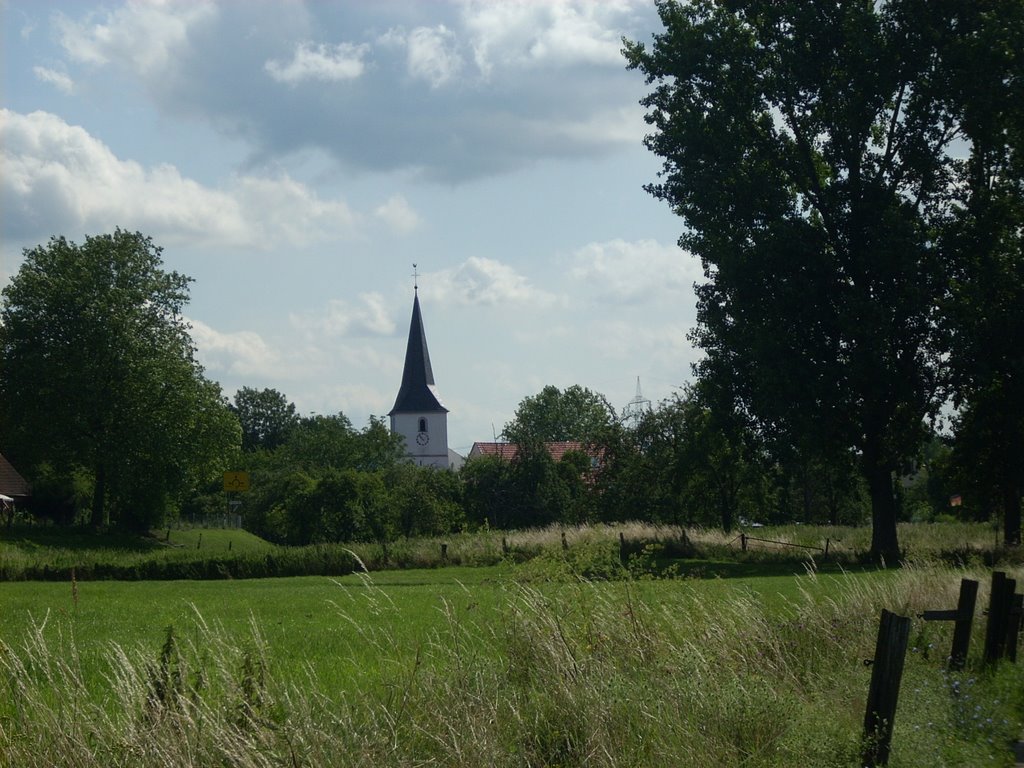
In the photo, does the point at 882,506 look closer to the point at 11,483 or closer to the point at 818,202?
the point at 818,202

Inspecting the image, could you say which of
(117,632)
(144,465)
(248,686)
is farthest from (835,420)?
(144,465)

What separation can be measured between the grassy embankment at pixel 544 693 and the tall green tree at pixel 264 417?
12731cm

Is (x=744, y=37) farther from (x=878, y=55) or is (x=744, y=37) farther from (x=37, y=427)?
(x=37, y=427)

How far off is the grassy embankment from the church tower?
368 ft

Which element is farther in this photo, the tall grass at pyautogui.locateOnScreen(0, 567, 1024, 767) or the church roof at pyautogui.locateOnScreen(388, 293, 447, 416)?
the church roof at pyautogui.locateOnScreen(388, 293, 447, 416)

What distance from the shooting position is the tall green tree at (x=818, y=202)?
105 ft

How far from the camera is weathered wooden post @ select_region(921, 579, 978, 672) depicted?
11484mm

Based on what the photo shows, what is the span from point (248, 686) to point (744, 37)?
3051 centimetres

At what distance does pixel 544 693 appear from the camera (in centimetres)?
905

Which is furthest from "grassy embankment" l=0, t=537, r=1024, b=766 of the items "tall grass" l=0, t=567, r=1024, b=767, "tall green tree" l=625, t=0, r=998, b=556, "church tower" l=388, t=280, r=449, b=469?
"church tower" l=388, t=280, r=449, b=469

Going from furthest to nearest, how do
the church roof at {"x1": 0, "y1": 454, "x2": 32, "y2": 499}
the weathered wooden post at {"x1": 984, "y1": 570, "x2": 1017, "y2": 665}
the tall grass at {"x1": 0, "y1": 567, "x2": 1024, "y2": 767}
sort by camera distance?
the church roof at {"x1": 0, "y1": 454, "x2": 32, "y2": 499}
the weathered wooden post at {"x1": 984, "y1": 570, "x2": 1017, "y2": 665}
the tall grass at {"x1": 0, "y1": 567, "x2": 1024, "y2": 767}

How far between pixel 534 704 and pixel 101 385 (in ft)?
156

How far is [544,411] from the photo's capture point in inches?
5261

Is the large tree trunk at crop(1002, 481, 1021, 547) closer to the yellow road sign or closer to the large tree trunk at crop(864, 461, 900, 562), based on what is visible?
the large tree trunk at crop(864, 461, 900, 562)
